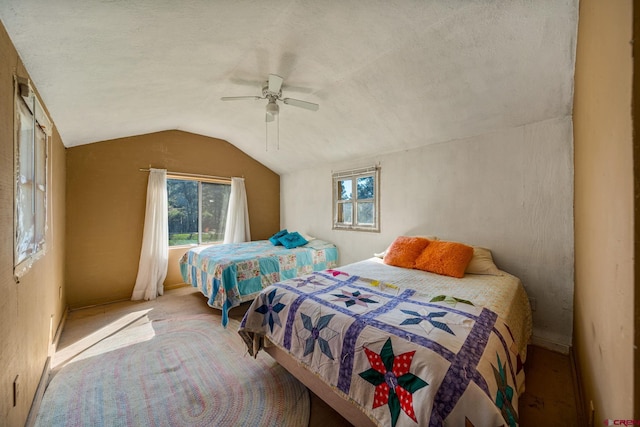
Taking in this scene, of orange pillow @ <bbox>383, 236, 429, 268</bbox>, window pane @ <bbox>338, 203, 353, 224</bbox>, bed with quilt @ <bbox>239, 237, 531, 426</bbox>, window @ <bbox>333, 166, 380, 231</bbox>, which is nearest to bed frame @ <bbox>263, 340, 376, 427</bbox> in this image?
bed with quilt @ <bbox>239, 237, 531, 426</bbox>

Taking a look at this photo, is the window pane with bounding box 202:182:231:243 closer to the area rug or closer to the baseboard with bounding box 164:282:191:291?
the baseboard with bounding box 164:282:191:291

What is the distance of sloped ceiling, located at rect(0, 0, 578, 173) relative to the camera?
1.35m

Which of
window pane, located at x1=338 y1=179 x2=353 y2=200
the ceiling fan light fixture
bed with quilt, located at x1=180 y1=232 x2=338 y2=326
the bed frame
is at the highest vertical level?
the ceiling fan light fixture

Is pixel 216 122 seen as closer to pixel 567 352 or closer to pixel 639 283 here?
pixel 639 283

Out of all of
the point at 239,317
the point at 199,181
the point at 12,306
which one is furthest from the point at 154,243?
the point at 12,306

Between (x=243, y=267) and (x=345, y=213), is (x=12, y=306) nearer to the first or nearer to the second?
(x=243, y=267)

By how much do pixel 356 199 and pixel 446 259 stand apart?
1792 millimetres

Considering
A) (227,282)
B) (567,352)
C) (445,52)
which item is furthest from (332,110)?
(567,352)

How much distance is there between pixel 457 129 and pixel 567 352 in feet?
7.63

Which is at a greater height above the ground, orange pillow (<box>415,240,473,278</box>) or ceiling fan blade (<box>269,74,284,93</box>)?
ceiling fan blade (<box>269,74,284,93</box>)

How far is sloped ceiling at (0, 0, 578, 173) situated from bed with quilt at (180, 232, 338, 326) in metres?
1.91

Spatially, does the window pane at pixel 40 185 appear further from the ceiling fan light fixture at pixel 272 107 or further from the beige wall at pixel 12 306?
the ceiling fan light fixture at pixel 272 107

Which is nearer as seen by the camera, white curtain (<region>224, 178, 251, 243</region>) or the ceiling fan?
the ceiling fan

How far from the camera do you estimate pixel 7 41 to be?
3.85 ft
